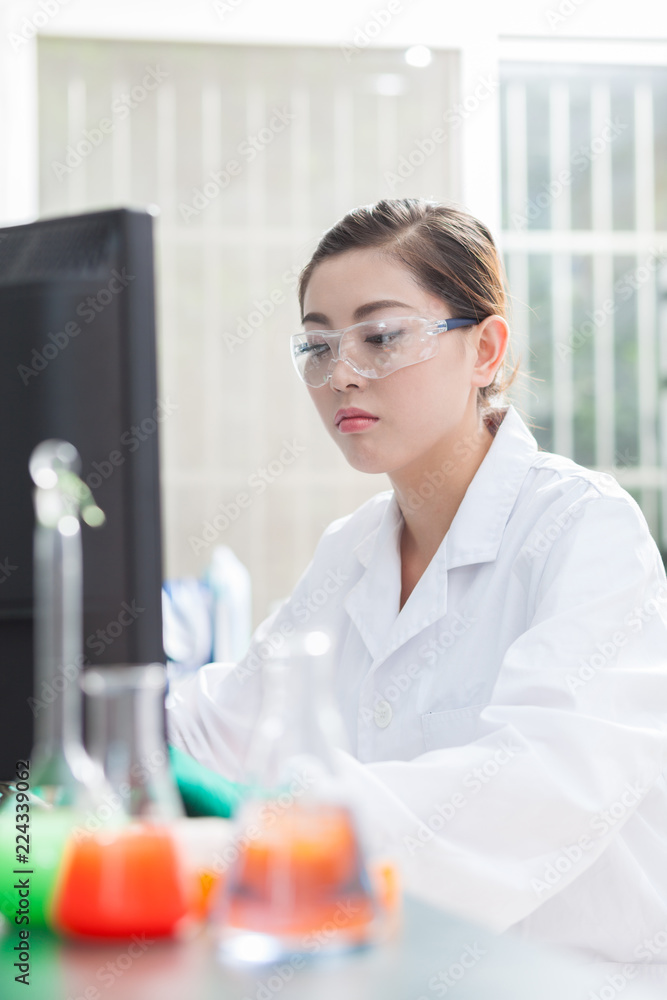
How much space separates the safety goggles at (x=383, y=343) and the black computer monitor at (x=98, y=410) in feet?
2.42

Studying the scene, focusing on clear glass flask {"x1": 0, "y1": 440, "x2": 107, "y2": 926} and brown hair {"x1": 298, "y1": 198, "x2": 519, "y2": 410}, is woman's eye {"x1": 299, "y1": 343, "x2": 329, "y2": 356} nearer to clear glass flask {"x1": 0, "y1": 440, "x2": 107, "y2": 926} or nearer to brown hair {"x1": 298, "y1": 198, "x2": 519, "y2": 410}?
brown hair {"x1": 298, "y1": 198, "x2": 519, "y2": 410}

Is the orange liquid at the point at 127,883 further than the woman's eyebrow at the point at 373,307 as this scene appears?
No

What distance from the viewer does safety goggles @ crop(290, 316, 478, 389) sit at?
1.49 meters

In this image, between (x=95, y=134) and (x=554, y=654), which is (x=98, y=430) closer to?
(x=554, y=654)

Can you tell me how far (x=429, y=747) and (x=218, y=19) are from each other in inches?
113

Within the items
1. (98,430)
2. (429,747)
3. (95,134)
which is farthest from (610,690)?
(95,134)

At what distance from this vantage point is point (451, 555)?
1.47 meters

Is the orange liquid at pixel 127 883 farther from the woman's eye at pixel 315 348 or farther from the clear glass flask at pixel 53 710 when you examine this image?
the woman's eye at pixel 315 348

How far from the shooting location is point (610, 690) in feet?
3.71

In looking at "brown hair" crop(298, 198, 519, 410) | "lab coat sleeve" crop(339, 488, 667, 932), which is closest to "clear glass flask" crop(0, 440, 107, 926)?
"lab coat sleeve" crop(339, 488, 667, 932)

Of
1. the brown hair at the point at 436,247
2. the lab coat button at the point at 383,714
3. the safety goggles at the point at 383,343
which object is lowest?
the lab coat button at the point at 383,714

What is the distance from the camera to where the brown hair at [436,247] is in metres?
1.56

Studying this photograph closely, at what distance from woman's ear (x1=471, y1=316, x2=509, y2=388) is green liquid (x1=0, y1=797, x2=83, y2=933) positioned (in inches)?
46.4

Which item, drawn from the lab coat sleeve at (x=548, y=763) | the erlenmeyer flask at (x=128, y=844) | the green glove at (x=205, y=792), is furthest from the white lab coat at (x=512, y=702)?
the erlenmeyer flask at (x=128, y=844)
